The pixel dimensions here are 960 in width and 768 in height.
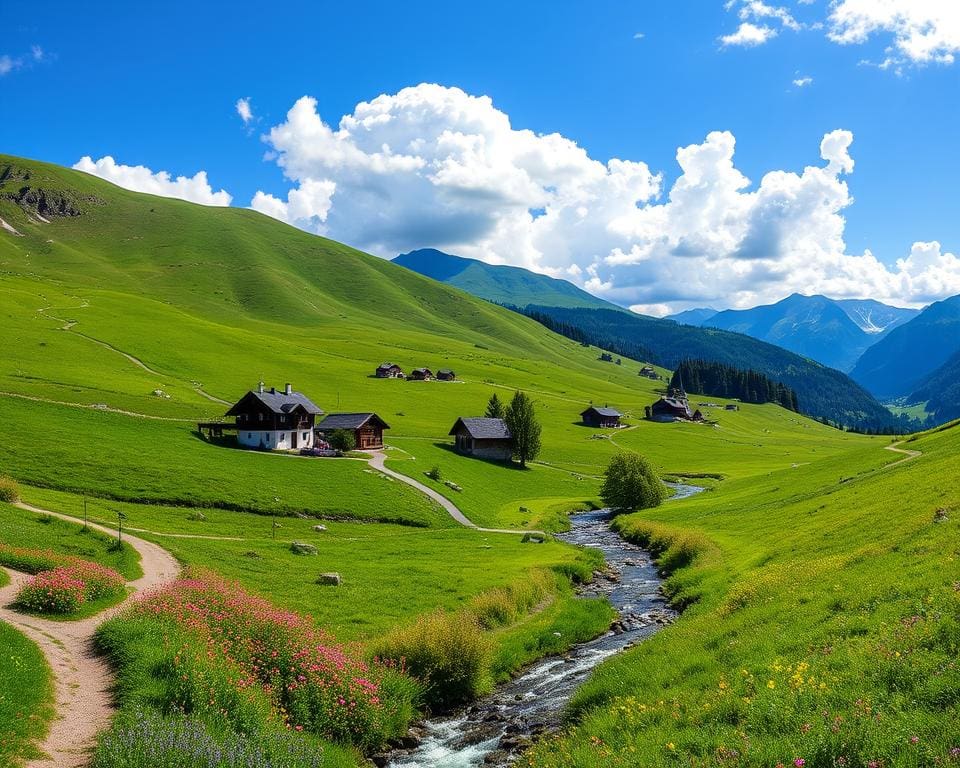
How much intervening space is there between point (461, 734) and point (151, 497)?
45.9 meters

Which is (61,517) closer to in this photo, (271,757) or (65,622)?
(65,622)

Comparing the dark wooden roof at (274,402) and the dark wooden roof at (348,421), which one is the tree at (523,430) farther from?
the dark wooden roof at (274,402)

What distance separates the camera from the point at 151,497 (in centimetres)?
5816

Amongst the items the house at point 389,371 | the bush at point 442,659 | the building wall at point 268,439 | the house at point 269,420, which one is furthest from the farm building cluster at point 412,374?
the bush at point 442,659

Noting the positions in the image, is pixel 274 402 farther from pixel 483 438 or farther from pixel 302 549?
pixel 302 549

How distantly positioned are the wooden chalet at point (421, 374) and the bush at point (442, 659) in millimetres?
160262

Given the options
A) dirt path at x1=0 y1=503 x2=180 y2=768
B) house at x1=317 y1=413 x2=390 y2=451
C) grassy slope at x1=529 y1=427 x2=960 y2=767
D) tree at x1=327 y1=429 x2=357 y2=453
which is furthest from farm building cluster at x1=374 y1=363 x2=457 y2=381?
dirt path at x1=0 y1=503 x2=180 y2=768

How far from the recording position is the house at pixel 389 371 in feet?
591

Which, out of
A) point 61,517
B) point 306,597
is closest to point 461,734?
point 306,597

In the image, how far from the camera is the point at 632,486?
83.3m

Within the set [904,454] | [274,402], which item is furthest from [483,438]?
[904,454]

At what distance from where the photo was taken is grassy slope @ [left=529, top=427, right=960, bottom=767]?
14227mm

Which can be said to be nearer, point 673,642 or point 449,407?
point 673,642

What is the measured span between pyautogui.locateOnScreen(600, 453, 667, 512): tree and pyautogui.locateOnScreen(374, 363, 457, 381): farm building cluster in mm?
104656
